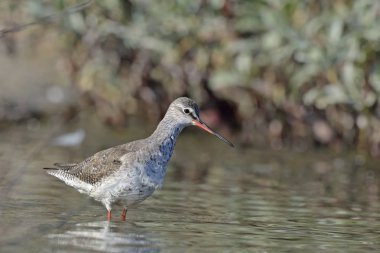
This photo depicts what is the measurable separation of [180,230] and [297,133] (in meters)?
6.15

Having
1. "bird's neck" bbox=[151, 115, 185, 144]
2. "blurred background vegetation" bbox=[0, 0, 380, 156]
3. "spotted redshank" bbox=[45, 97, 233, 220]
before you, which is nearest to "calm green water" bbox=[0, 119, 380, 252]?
"spotted redshank" bbox=[45, 97, 233, 220]

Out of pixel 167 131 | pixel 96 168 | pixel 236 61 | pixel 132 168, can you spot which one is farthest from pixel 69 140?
pixel 132 168

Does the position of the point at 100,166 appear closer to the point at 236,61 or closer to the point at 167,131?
the point at 167,131

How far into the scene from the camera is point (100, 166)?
27.9ft

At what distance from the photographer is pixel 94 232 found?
7492mm

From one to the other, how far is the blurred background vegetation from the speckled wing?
8.71 ft

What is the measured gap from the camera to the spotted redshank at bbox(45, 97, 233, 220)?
26.5 ft

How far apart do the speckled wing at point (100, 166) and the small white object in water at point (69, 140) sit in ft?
11.5

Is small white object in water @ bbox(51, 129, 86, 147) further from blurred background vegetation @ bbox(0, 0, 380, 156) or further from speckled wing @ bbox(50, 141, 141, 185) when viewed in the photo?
speckled wing @ bbox(50, 141, 141, 185)

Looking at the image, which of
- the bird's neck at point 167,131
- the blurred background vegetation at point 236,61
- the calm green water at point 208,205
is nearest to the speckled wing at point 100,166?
the bird's neck at point 167,131

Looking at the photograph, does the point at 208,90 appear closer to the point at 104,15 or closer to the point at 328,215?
the point at 104,15

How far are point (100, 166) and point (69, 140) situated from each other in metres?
4.14

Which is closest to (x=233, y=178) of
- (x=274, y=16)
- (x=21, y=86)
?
(x=274, y=16)

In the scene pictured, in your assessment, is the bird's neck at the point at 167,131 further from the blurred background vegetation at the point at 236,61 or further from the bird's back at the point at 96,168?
the blurred background vegetation at the point at 236,61
